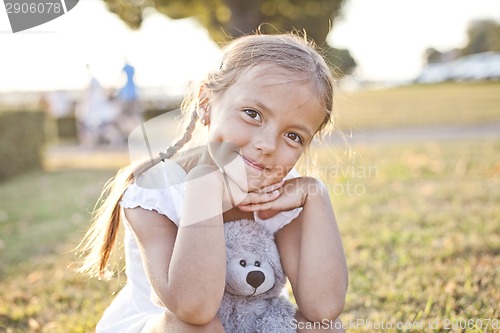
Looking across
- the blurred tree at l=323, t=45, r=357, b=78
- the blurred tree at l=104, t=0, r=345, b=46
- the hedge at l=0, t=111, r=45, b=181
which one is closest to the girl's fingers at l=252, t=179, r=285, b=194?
the blurred tree at l=323, t=45, r=357, b=78

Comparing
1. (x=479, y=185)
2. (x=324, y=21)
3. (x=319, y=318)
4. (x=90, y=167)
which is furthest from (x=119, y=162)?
(x=324, y=21)

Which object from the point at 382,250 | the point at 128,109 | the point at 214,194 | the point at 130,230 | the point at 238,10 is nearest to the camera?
the point at 214,194

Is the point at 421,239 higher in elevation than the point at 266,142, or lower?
lower

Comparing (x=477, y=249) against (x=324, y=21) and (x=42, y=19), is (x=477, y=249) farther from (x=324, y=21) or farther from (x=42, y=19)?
(x=324, y=21)

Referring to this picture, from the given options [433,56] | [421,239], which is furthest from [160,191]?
[433,56]

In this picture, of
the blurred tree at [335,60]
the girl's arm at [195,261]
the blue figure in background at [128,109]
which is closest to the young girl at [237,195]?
the girl's arm at [195,261]

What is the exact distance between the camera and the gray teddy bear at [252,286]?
1897 mm

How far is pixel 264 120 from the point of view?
1.88 m

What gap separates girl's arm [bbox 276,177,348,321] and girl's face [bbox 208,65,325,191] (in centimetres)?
20

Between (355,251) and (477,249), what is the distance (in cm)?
81

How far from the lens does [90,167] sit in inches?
401

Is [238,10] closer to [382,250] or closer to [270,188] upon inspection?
[382,250]

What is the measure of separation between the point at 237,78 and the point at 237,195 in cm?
40

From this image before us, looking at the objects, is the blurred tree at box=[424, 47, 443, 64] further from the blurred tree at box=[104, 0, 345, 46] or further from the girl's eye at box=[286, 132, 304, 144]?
the girl's eye at box=[286, 132, 304, 144]
